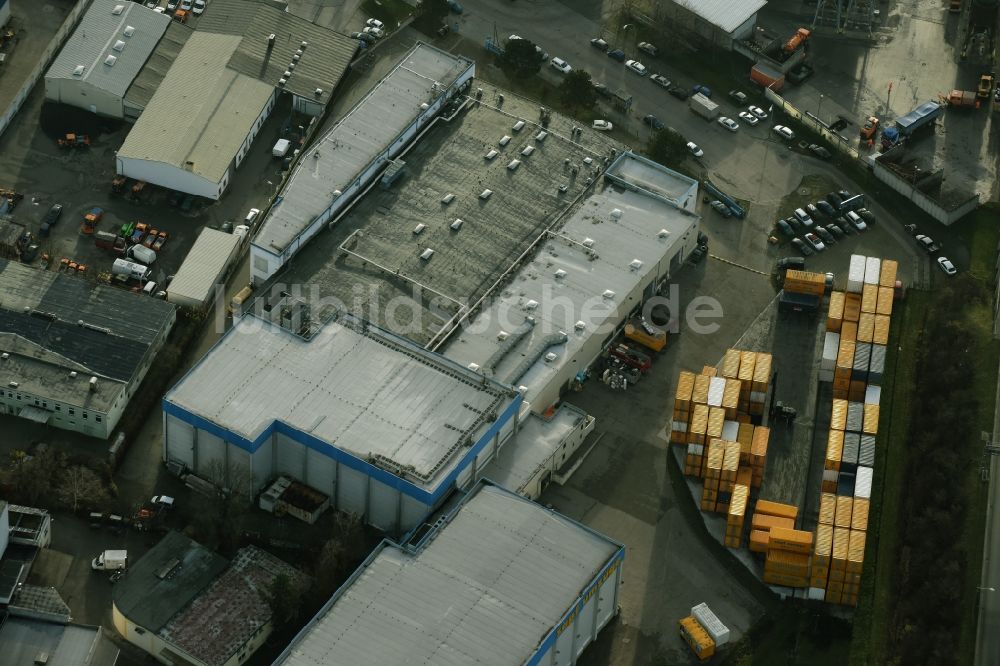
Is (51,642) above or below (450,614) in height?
below

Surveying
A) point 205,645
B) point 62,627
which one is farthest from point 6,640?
point 205,645

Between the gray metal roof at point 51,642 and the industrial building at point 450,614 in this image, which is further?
the gray metal roof at point 51,642

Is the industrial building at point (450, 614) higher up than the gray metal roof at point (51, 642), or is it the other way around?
the industrial building at point (450, 614)

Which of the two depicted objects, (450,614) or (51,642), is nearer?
(450,614)

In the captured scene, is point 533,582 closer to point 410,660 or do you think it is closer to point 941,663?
point 410,660

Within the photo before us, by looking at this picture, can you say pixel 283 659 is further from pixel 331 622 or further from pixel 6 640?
pixel 6 640

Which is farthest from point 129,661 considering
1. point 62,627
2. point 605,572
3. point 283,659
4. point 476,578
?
point 605,572
